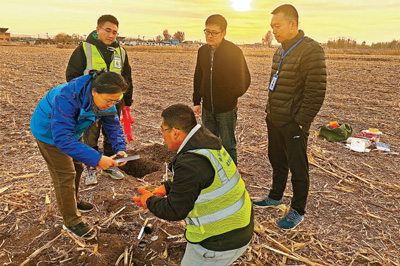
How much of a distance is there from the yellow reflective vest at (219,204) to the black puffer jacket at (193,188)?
44 mm

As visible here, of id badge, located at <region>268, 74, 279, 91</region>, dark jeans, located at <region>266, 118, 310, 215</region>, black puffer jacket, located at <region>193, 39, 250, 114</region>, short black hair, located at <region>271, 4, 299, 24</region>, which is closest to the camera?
short black hair, located at <region>271, 4, 299, 24</region>

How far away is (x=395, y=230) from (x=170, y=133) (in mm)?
3680

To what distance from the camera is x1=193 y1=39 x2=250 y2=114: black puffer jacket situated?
14.5 feet

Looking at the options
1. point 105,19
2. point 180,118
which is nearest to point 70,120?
point 180,118

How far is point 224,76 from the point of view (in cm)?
443

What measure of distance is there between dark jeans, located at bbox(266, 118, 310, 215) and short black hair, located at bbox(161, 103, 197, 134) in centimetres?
178

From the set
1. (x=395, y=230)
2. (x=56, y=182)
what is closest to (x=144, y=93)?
(x=56, y=182)

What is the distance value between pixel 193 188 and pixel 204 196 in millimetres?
155

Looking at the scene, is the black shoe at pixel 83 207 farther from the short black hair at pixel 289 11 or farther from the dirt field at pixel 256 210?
the short black hair at pixel 289 11

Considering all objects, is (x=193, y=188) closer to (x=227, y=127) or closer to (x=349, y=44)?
(x=227, y=127)

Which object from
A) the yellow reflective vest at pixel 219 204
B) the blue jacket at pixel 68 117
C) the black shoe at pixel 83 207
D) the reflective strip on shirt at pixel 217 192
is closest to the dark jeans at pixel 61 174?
the blue jacket at pixel 68 117

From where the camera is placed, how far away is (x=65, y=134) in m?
2.73

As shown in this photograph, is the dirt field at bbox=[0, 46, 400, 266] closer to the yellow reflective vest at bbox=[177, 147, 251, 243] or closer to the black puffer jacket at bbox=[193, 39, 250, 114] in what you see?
the yellow reflective vest at bbox=[177, 147, 251, 243]

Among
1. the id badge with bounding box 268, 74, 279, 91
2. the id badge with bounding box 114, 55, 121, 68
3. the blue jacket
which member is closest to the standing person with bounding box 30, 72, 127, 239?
the blue jacket
